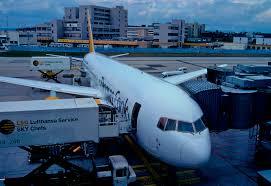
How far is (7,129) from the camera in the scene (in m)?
12.9

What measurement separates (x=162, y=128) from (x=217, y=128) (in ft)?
19.9

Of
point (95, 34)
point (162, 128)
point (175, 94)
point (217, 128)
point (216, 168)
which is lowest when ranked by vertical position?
point (216, 168)

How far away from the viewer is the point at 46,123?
13430 millimetres

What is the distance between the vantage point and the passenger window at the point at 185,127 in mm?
13523

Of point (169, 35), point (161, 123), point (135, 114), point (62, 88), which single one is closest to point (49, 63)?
point (62, 88)

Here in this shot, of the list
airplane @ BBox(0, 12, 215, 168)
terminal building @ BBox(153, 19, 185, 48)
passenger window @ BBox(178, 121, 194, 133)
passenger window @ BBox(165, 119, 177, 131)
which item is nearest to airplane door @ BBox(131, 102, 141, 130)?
airplane @ BBox(0, 12, 215, 168)

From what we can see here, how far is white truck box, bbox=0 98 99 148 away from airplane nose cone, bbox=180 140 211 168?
4422 millimetres

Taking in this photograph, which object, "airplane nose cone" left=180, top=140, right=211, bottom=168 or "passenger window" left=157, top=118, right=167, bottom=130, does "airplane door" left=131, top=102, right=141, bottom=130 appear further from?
"airplane nose cone" left=180, top=140, right=211, bottom=168

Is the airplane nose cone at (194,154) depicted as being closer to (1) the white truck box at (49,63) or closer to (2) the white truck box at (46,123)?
(2) the white truck box at (46,123)

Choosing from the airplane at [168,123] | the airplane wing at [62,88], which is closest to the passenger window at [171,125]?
the airplane at [168,123]

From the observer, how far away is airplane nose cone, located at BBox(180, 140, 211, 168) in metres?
12.9

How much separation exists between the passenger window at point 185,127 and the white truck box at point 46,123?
4.08 meters

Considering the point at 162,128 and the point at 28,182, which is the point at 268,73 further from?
the point at 28,182

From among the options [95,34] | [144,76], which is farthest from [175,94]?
[95,34]
